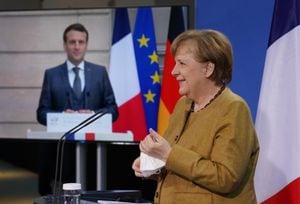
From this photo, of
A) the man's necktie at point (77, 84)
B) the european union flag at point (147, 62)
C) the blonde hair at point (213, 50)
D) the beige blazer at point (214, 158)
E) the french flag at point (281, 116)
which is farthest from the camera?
the man's necktie at point (77, 84)

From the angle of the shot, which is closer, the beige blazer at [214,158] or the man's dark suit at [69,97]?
the beige blazer at [214,158]

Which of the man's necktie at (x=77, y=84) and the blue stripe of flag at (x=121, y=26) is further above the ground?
the blue stripe of flag at (x=121, y=26)

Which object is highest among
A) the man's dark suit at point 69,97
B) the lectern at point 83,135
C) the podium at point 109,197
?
the man's dark suit at point 69,97

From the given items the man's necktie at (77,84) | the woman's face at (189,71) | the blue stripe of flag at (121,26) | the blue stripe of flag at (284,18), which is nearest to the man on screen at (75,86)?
the man's necktie at (77,84)

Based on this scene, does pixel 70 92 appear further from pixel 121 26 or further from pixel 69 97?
pixel 121 26

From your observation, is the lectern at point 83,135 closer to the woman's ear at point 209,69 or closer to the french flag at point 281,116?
the french flag at point 281,116

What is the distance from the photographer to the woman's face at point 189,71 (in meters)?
1.70

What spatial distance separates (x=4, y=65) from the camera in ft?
10.6

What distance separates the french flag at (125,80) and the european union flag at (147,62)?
0.09ft

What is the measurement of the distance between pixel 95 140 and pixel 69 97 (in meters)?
0.29

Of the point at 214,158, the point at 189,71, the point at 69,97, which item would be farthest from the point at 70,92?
the point at 214,158

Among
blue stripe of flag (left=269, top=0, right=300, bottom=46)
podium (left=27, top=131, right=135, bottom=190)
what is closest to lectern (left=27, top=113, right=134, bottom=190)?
podium (left=27, top=131, right=135, bottom=190)

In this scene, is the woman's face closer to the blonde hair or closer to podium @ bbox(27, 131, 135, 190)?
the blonde hair

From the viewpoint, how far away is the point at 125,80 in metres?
3.08
